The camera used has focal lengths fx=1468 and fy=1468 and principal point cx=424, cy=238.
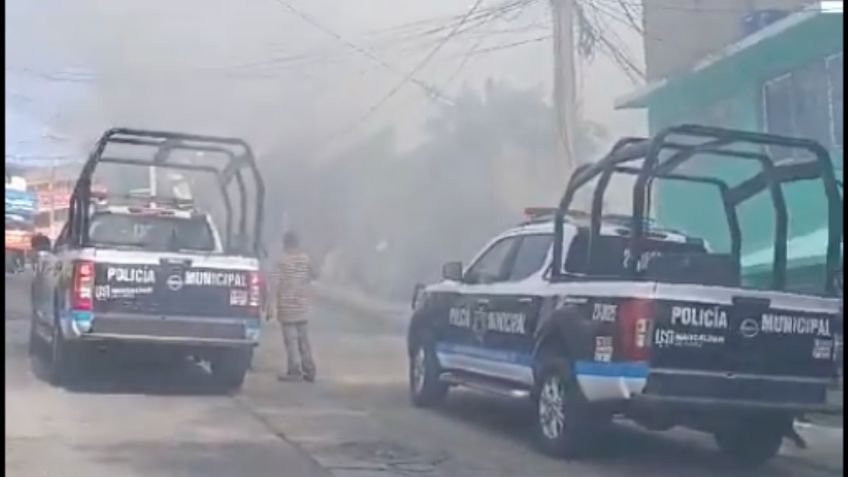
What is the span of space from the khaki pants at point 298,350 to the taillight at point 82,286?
1.28 meters

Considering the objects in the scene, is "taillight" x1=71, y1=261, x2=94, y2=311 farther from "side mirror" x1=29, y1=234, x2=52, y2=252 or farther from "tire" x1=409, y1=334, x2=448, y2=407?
"tire" x1=409, y1=334, x2=448, y2=407

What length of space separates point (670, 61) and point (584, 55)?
1.71m

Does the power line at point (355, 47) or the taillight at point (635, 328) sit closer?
the taillight at point (635, 328)

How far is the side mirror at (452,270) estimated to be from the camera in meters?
7.66

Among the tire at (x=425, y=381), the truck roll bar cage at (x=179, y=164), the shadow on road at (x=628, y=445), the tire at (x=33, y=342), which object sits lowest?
the shadow on road at (x=628, y=445)

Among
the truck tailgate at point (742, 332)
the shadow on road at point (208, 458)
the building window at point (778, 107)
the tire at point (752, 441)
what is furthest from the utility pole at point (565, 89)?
the shadow on road at point (208, 458)

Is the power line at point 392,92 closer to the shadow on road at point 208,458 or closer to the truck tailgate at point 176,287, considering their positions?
the truck tailgate at point 176,287

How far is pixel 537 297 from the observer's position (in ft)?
24.8

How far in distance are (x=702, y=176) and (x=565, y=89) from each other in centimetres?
88

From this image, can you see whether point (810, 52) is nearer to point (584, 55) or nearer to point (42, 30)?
point (584, 55)

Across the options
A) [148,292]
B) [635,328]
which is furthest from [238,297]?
[635,328]

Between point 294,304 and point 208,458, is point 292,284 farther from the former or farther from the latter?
point 208,458

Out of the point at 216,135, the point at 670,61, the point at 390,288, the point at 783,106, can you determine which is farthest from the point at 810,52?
the point at 216,135

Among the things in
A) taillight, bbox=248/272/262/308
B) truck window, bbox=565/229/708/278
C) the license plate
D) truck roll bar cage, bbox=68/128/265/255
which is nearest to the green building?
truck window, bbox=565/229/708/278
